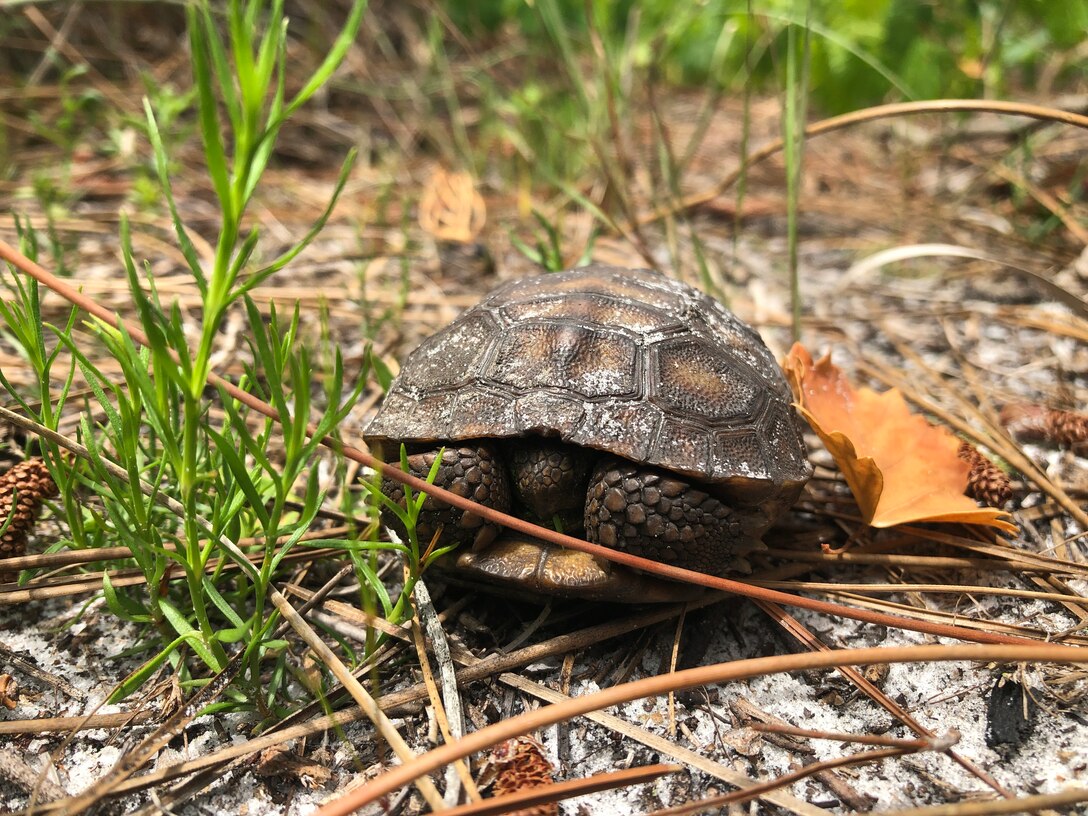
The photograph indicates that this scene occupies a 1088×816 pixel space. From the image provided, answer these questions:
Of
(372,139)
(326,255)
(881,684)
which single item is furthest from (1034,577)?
(372,139)

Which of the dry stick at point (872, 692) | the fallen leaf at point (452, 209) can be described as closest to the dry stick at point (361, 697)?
the dry stick at point (872, 692)

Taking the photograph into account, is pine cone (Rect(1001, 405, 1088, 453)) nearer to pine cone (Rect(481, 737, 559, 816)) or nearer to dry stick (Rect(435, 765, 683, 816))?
dry stick (Rect(435, 765, 683, 816))

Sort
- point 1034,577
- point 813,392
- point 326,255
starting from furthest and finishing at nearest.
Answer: point 326,255, point 813,392, point 1034,577

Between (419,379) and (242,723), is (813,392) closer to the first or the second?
(419,379)

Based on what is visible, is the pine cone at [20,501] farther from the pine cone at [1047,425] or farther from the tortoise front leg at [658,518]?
the pine cone at [1047,425]

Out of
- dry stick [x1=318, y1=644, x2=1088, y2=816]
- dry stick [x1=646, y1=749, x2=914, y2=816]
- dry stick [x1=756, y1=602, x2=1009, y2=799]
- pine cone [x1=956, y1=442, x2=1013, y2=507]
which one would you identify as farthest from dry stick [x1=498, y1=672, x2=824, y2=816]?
pine cone [x1=956, y1=442, x2=1013, y2=507]

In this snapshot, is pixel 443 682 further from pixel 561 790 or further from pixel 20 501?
pixel 20 501

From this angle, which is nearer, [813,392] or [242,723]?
[242,723]
